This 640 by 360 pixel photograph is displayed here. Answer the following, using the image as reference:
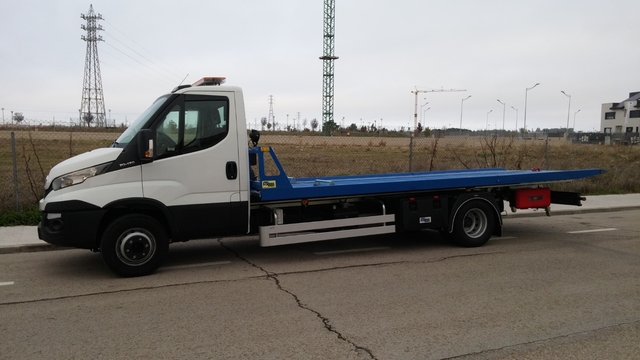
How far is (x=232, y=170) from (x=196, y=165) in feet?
1.69

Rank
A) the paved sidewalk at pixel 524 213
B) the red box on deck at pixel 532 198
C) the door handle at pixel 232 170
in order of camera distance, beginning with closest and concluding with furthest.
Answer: the door handle at pixel 232 170, the paved sidewalk at pixel 524 213, the red box on deck at pixel 532 198

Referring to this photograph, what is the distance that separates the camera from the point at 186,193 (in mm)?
7387

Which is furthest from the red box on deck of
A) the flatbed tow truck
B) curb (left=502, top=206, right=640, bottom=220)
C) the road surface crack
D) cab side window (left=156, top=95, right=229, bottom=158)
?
cab side window (left=156, top=95, right=229, bottom=158)

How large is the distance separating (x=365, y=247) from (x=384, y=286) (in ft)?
8.54

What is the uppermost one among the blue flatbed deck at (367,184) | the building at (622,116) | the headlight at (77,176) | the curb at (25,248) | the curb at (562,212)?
the building at (622,116)

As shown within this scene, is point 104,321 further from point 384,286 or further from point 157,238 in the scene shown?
point 384,286

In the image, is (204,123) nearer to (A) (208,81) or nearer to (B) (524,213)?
(A) (208,81)

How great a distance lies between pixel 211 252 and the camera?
9062mm

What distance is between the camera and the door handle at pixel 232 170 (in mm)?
7547

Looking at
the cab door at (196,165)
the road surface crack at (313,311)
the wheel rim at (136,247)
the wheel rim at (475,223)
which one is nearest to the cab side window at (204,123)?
the cab door at (196,165)

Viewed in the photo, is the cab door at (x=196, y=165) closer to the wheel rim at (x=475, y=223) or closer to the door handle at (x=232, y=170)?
the door handle at (x=232, y=170)

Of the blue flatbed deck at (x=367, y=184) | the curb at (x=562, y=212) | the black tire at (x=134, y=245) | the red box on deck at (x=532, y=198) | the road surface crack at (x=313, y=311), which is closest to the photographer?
the road surface crack at (x=313, y=311)

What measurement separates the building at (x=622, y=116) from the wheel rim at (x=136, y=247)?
97.2 metres

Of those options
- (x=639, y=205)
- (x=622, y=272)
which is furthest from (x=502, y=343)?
(x=639, y=205)
